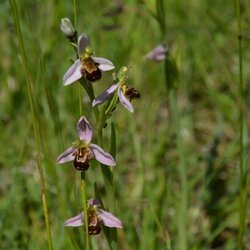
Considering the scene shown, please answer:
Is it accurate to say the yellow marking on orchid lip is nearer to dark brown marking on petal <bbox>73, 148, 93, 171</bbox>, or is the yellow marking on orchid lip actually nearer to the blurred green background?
dark brown marking on petal <bbox>73, 148, 93, 171</bbox>

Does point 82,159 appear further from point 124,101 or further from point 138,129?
point 138,129

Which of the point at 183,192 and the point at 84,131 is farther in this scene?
the point at 183,192

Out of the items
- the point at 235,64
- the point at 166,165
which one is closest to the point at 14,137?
the point at 166,165

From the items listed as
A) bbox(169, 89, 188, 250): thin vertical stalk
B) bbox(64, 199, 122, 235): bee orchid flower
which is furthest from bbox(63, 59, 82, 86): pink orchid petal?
bbox(169, 89, 188, 250): thin vertical stalk

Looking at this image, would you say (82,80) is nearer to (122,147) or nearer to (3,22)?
(122,147)

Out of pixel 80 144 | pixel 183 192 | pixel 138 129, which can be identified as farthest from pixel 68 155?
pixel 138 129

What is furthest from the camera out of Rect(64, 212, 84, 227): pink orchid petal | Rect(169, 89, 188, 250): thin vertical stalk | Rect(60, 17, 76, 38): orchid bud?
Rect(169, 89, 188, 250): thin vertical stalk

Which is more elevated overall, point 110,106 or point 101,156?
point 110,106
